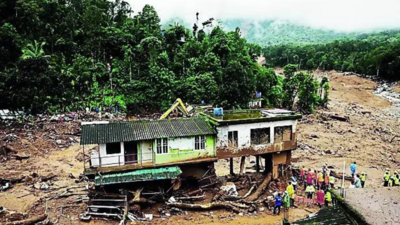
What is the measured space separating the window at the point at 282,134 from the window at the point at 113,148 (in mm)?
10285

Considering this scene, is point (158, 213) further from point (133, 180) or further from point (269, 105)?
point (269, 105)

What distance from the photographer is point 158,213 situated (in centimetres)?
1947

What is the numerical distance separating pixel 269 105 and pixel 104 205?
112 feet

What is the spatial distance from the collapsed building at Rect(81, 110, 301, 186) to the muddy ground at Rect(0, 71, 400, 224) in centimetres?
255

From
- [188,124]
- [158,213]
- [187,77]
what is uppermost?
[187,77]

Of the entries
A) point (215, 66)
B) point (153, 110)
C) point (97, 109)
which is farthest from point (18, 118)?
point (215, 66)

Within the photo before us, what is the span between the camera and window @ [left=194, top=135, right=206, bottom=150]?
70.4 ft

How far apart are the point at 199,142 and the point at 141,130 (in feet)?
11.9

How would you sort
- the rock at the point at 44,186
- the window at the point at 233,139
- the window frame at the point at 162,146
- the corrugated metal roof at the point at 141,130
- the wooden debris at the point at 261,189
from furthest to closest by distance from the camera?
the rock at the point at 44,186, the window at the point at 233,139, the wooden debris at the point at 261,189, the window frame at the point at 162,146, the corrugated metal roof at the point at 141,130

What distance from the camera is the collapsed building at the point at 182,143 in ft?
64.8

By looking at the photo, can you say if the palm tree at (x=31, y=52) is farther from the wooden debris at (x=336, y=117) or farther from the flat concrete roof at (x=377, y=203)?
the wooden debris at (x=336, y=117)

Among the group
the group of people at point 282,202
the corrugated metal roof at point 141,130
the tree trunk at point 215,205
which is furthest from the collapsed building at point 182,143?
the group of people at point 282,202

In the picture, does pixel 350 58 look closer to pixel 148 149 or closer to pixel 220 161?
pixel 220 161

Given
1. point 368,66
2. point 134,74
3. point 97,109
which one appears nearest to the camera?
point 97,109
